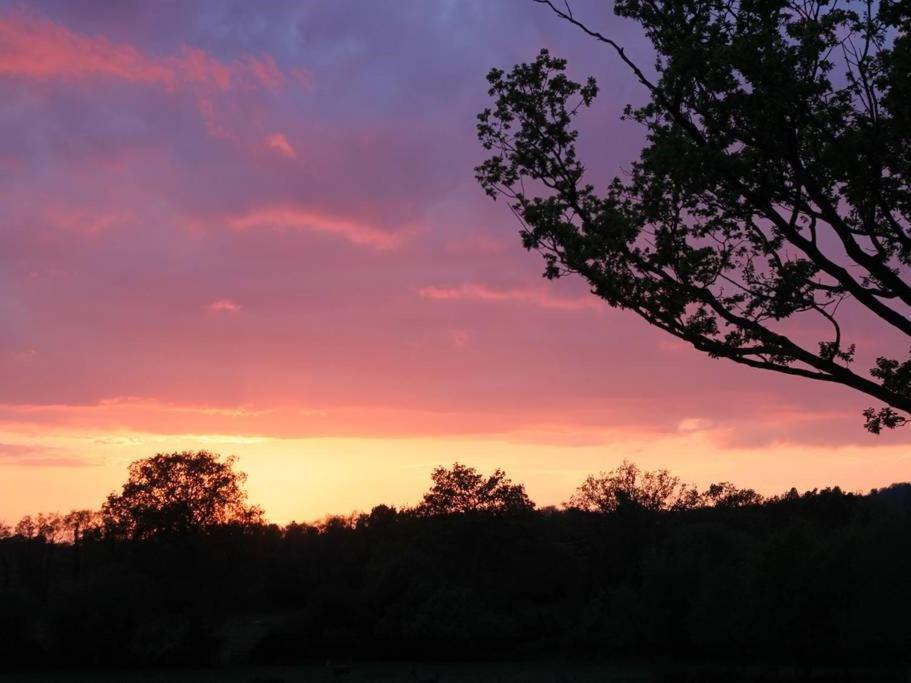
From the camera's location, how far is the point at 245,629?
8812cm

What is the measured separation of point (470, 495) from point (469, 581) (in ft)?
32.2

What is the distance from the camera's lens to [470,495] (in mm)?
93750

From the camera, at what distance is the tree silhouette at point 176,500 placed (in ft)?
273

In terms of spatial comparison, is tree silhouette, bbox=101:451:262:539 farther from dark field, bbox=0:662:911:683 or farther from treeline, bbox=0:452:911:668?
dark field, bbox=0:662:911:683

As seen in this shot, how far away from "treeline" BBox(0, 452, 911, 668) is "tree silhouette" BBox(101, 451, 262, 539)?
6.2 inches

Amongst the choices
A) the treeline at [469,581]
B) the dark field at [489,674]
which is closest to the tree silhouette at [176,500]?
the treeline at [469,581]

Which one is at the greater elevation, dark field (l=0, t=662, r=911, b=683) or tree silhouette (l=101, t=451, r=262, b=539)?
tree silhouette (l=101, t=451, r=262, b=539)

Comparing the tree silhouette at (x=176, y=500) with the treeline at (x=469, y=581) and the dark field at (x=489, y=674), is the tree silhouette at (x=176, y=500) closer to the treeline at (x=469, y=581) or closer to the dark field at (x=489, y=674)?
the treeline at (x=469, y=581)

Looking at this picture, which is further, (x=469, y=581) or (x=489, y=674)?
(x=469, y=581)

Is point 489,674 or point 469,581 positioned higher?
point 469,581

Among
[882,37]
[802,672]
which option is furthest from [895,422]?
[802,672]

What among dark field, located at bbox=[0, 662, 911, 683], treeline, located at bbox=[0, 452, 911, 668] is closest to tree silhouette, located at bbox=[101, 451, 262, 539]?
treeline, located at bbox=[0, 452, 911, 668]

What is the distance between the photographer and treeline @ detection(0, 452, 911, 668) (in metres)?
61.2

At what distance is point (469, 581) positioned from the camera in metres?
86.8
